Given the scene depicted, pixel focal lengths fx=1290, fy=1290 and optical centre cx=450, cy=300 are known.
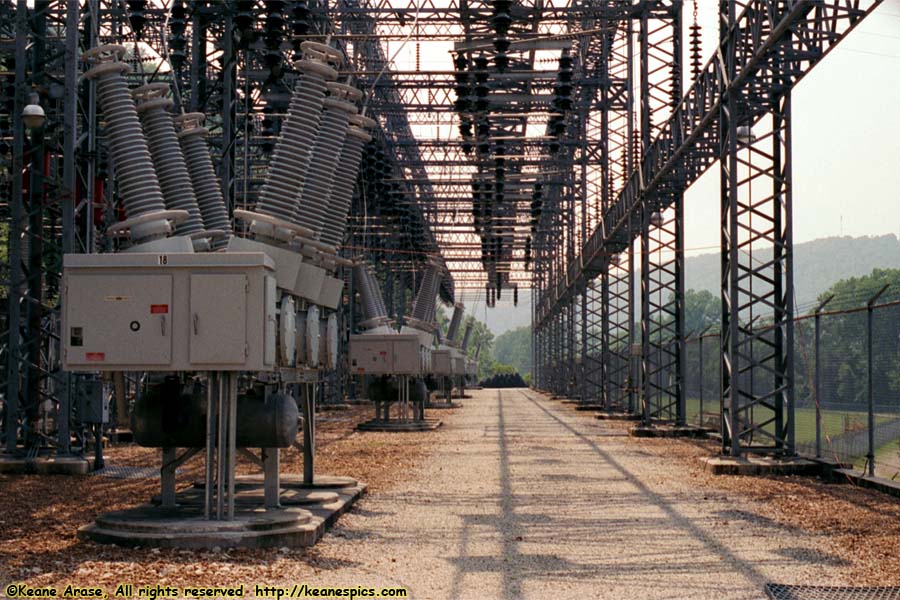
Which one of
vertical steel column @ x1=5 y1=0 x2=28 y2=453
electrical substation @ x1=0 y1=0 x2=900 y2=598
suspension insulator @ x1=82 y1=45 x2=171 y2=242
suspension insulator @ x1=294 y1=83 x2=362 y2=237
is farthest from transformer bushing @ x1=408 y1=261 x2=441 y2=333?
suspension insulator @ x1=82 y1=45 x2=171 y2=242

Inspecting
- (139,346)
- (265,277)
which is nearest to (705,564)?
(265,277)

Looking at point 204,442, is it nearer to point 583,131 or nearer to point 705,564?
point 705,564

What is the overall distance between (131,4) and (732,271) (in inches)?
440

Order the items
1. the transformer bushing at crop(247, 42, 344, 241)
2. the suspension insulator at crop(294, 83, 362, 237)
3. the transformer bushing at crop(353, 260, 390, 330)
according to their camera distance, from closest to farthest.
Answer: the transformer bushing at crop(247, 42, 344, 241)
the suspension insulator at crop(294, 83, 362, 237)
the transformer bushing at crop(353, 260, 390, 330)

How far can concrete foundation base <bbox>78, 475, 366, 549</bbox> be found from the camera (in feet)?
37.7

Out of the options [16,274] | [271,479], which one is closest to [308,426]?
[271,479]

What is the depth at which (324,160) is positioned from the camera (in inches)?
596

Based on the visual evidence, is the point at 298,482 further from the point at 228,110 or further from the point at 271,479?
the point at 228,110

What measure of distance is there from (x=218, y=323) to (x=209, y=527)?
6.09 feet

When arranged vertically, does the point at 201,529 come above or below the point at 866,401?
below

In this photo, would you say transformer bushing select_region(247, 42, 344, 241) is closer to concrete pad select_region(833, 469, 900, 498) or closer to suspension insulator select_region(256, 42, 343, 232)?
suspension insulator select_region(256, 42, 343, 232)

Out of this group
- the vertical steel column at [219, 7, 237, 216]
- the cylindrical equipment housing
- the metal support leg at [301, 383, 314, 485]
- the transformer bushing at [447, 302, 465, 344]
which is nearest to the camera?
the cylindrical equipment housing

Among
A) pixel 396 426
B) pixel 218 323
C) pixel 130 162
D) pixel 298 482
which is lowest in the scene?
pixel 396 426

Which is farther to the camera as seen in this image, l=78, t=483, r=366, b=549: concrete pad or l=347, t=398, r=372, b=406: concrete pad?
l=347, t=398, r=372, b=406: concrete pad
